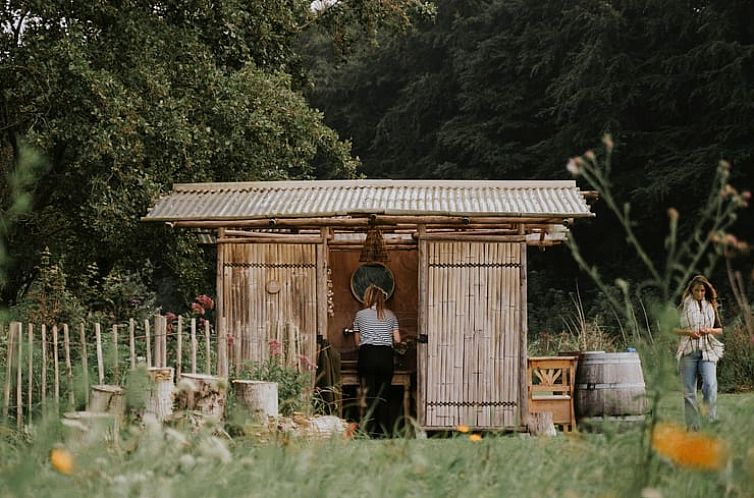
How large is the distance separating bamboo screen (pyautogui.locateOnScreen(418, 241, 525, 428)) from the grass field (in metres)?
6.28

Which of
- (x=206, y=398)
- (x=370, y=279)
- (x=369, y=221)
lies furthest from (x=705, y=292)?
(x=370, y=279)

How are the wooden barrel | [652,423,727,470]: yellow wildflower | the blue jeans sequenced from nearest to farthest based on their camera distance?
[652,423,727,470]: yellow wildflower < the blue jeans < the wooden barrel

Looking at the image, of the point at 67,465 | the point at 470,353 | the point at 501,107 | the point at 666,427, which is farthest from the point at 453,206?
the point at 501,107

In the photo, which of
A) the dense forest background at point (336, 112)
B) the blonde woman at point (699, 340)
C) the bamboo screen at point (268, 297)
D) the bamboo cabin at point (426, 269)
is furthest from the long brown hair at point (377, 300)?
the dense forest background at point (336, 112)

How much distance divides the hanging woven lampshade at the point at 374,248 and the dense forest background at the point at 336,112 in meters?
2.10

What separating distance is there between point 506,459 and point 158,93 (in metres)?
9.40

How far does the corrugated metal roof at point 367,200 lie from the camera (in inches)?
444

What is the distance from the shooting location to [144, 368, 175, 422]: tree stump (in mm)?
8328

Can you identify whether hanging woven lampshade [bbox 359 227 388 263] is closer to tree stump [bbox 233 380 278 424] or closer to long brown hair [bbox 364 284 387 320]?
long brown hair [bbox 364 284 387 320]

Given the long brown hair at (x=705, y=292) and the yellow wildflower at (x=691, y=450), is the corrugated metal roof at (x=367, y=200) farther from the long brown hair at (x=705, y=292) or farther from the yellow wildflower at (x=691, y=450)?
the yellow wildflower at (x=691, y=450)

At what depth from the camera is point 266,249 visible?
12.3m

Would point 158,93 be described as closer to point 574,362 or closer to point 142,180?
point 142,180

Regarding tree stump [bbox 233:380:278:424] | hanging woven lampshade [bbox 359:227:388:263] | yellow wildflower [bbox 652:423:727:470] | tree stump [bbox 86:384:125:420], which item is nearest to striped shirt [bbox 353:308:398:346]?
hanging woven lampshade [bbox 359:227:388:263]

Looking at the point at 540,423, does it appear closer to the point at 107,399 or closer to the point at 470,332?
the point at 470,332
